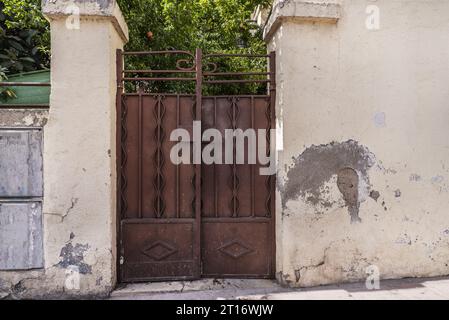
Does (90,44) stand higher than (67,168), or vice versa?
(90,44)

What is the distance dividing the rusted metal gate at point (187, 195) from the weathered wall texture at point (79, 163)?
0.28m

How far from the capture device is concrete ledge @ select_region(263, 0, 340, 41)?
12.8ft

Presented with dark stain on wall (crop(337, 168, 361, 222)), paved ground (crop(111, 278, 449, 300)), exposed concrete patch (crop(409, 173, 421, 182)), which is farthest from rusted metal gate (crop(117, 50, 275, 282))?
exposed concrete patch (crop(409, 173, 421, 182))

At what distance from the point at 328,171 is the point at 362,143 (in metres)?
0.49

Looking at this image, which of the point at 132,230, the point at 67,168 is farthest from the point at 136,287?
the point at 67,168

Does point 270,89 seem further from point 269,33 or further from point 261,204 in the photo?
point 261,204

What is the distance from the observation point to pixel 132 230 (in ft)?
13.4

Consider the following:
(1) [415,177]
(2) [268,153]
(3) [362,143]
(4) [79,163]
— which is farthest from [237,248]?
(1) [415,177]

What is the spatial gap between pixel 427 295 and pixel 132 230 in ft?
10.0

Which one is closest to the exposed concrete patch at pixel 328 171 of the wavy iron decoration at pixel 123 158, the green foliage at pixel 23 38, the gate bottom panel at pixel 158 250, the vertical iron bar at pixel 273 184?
the vertical iron bar at pixel 273 184

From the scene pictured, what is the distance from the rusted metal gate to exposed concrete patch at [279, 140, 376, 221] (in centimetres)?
31

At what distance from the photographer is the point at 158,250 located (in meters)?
4.11

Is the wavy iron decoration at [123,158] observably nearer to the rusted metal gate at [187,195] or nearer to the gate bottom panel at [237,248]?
the rusted metal gate at [187,195]

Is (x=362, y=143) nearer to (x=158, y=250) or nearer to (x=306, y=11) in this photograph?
(x=306, y=11)
